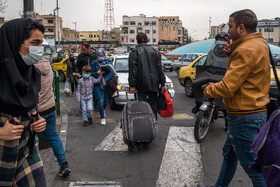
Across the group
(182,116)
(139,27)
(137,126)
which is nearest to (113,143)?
(137,126)

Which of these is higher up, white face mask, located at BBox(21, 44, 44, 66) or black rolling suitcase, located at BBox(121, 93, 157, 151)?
white face mask, located at BBox(21, 44, 44, 66)

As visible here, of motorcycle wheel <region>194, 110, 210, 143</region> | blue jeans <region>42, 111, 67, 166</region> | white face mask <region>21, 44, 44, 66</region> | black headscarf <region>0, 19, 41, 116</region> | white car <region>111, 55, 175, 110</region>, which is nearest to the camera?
black headscarf <region>0, 19, 41, 116</region>

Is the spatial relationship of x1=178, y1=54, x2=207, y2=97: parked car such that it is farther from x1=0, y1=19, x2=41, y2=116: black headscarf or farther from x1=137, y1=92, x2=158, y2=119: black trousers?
x1=0, y1=19, x2=41, y2=116: black headscarf

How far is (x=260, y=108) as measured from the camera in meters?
2.68

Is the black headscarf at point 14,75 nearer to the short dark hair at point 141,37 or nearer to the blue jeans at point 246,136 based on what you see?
the blue jeans at point 246,136

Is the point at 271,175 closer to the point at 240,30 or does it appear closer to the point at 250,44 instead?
the point at 250,44

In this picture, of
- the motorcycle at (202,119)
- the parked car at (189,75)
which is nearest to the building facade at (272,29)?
the parked car at (189,75)

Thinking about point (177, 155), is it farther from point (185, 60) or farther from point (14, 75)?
point (185, 60)

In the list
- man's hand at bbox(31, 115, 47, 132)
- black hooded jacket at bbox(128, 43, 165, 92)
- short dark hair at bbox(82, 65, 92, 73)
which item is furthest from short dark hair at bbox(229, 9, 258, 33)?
short dark hair at bbox(82, 65, 92, 73)

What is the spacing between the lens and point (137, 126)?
4.75m

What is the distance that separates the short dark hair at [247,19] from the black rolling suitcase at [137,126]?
8.43 feet

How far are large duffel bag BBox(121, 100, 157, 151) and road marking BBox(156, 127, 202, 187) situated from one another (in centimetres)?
46

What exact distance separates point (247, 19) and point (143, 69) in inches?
113

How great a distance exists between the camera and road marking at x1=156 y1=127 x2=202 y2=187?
3.88 metres
